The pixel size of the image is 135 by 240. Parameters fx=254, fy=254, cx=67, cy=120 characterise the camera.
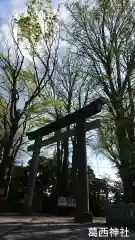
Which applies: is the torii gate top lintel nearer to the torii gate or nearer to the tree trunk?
the torii gate

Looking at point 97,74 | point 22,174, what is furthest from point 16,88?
point 22,174

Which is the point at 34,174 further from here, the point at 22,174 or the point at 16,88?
the point at 22,174

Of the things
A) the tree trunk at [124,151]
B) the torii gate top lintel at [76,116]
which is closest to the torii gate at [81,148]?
the torii gate top lintel at [76,116]

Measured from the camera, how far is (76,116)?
10.1 meters

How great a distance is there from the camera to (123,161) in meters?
11.8

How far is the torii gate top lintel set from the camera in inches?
367

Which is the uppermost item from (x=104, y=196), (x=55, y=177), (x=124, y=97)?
(x=124, y=97)

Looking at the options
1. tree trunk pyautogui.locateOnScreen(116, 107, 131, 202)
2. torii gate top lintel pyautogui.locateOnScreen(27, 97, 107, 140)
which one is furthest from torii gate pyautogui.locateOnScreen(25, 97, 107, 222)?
tree trunk pyautogui.locateOnScreen(116, 107, 131, 202)

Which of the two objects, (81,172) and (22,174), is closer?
(81,172)

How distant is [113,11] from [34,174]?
8.97 m

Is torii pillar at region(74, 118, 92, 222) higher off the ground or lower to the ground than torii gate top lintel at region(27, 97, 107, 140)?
lower

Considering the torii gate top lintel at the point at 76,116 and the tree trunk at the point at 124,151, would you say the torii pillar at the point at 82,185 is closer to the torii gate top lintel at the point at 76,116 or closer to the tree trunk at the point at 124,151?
the torii gate top lintel at the point at 76,116

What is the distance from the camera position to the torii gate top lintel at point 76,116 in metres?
9.32

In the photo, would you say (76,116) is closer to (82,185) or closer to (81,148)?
(81,148)
